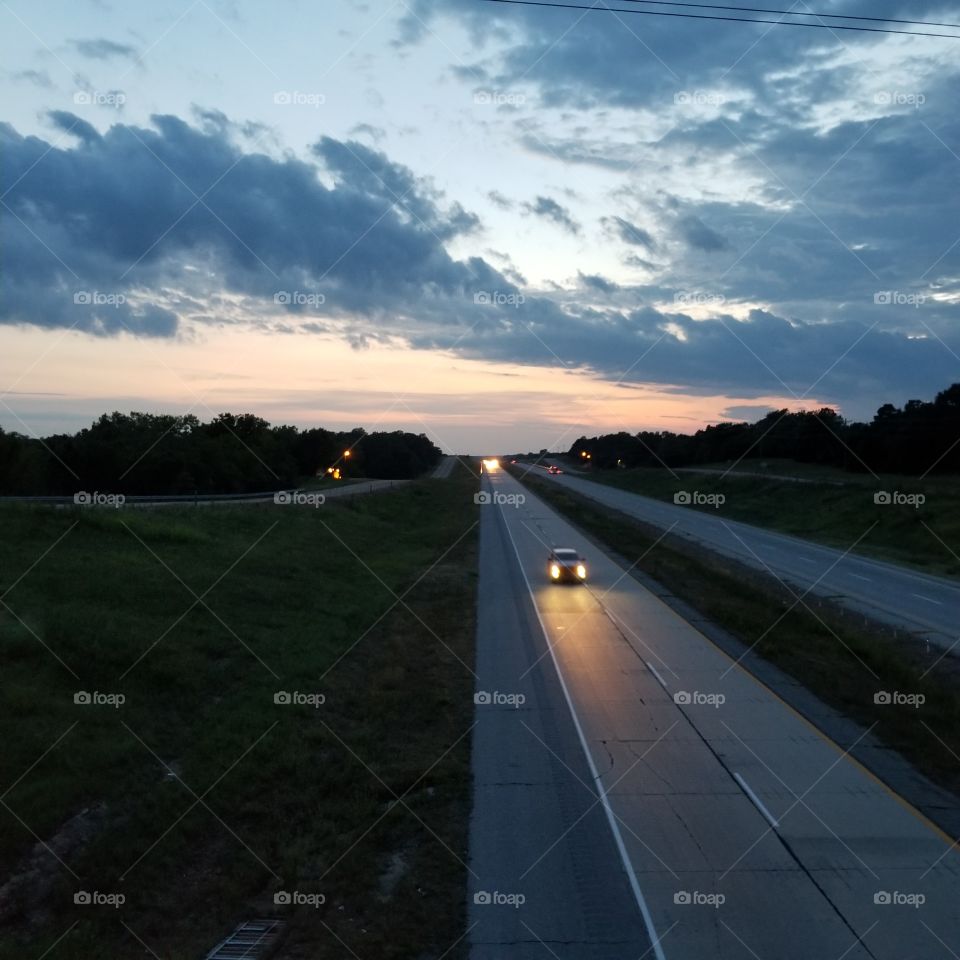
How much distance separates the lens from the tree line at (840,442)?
9162 cm

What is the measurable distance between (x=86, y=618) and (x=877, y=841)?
46.3 ft

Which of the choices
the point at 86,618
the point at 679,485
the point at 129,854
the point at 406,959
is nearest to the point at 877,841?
the point at 406,959
